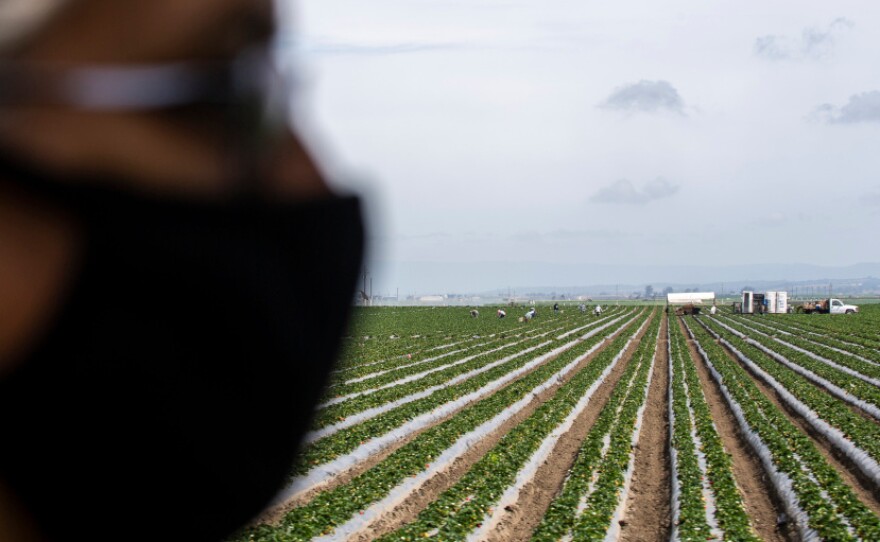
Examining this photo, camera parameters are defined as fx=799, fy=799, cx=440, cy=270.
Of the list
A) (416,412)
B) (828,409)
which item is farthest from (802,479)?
(416,412)

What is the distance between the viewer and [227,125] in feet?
2.11

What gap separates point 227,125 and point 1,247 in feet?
0.62

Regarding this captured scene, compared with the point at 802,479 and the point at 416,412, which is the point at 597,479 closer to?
the point at 802,479

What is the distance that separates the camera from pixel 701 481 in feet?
42.3

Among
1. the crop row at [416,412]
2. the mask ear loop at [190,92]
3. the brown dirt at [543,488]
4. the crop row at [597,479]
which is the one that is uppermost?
the mask ear loop at [190,92]

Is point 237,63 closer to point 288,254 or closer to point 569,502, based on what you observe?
point 288,254

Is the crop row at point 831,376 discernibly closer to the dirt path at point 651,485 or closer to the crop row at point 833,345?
the crop row at point 833,345

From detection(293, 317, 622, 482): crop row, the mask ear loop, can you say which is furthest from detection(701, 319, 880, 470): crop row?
the mask ear loop

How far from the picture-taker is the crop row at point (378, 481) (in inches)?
388

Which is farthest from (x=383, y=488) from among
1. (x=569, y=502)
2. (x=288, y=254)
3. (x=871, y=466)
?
(x=288, y=254)

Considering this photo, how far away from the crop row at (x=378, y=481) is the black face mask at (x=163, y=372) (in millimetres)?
4622

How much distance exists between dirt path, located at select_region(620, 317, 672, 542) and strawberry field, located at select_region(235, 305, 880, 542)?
0.04 meters

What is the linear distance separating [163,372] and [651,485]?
13.9 metres

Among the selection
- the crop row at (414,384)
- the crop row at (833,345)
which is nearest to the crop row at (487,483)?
the crop row at (414,384)
